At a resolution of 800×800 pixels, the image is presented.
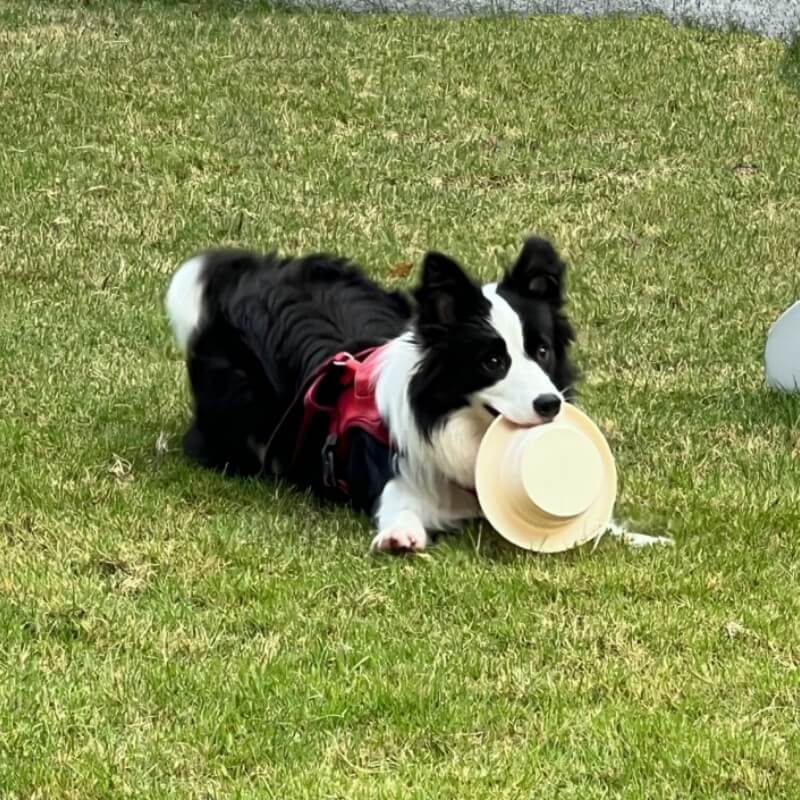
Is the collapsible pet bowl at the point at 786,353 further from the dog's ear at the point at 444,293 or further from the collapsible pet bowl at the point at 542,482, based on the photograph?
the dog's ear at the point at 444,293

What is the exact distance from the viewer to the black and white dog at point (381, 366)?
4559mm

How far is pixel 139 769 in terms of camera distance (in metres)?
3.37

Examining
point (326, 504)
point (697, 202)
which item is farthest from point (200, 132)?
point (326, 504)

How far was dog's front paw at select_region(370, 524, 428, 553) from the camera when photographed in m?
4.62

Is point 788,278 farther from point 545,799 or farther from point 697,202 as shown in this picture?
point 545,799

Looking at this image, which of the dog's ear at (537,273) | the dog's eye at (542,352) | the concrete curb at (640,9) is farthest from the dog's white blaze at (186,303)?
the concrete curb at (640,9)

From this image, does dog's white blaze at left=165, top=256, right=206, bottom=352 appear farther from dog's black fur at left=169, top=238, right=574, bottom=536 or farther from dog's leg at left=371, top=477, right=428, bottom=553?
dog's leg at left=371, top=477, right=428, bottom=553

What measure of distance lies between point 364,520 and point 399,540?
40 cm

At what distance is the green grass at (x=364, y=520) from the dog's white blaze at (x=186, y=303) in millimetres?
429

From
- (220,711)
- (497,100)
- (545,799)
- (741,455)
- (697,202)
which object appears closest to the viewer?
(545,799)

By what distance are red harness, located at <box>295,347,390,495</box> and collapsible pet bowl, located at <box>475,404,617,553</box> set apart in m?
0.47

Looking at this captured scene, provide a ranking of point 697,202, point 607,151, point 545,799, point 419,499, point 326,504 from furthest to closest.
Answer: point 607,151 < point 697,202 < point 326,504 < point 419,499 < point 545,799

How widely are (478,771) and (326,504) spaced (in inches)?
76.4

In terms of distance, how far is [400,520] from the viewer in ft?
15.4
